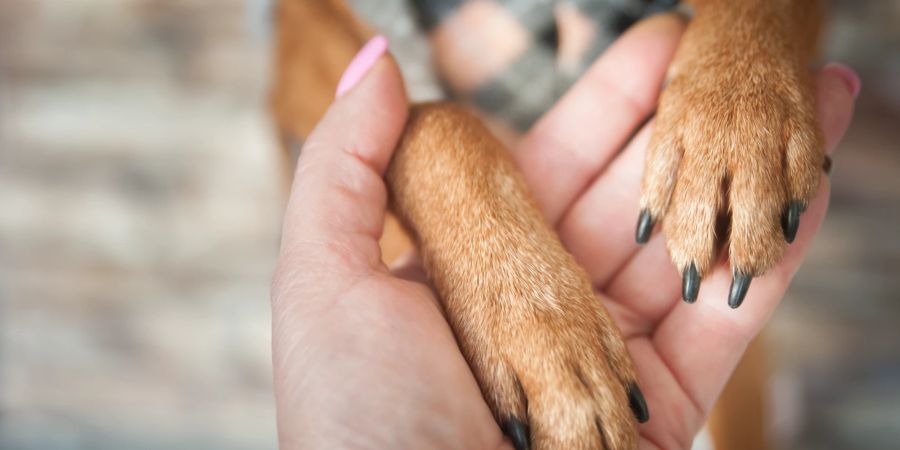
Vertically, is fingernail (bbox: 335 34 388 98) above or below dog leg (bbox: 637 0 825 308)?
above

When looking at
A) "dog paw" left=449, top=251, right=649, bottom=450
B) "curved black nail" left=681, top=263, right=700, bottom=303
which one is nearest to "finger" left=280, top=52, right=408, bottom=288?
Result: "dog paw" left=449, top=251, right=649, bottom=450

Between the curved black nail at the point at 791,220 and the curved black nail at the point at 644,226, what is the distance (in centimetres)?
15

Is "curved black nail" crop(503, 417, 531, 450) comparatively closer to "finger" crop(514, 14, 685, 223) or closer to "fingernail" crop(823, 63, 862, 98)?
"finger" crop(514, 14, 685, 223)

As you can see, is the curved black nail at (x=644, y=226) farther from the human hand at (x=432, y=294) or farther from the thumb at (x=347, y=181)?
the thumb at (x=347, y=181)

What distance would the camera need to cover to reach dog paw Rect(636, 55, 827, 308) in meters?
0.80

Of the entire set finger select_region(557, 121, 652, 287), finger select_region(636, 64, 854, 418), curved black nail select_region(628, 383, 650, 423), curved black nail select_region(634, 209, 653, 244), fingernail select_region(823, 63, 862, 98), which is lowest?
curved black nail select_region(628, 383, 650, 423)

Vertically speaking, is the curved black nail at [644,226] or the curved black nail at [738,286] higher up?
the curved black nail at [644,226]

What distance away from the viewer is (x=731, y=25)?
38.8 inches

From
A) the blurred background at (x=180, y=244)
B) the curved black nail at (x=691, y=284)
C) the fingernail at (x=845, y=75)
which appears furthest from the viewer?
the blurred background at (x=180, y=244)

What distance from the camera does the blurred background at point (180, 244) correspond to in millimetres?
1748

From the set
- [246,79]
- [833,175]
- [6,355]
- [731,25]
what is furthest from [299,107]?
[833,175]

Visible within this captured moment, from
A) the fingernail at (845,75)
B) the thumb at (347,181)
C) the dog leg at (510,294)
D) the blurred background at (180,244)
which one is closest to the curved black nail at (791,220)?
the dog leg at (510,294)

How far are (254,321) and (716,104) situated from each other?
1.34 m

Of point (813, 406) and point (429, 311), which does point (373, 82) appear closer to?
point (429, 311)
